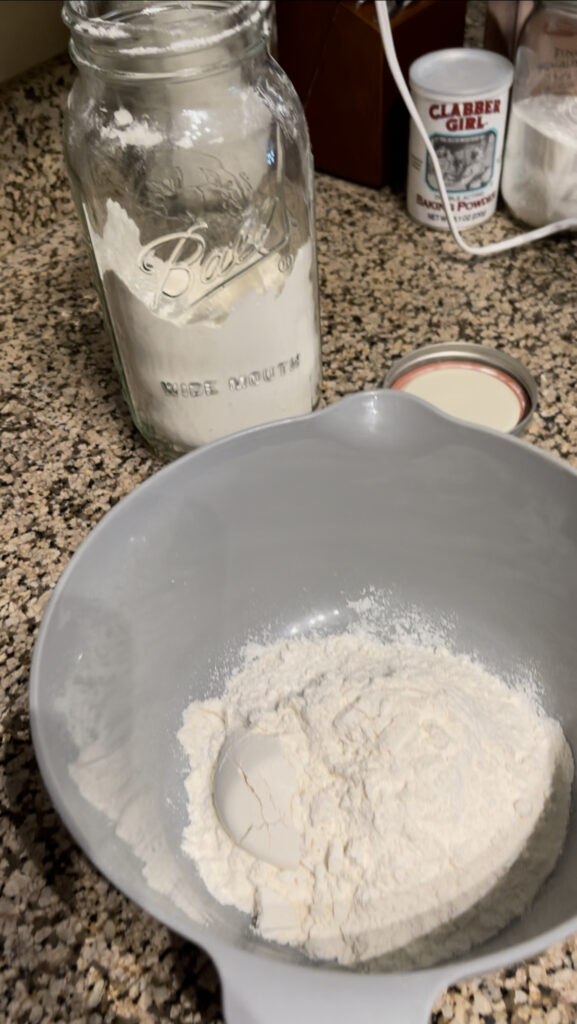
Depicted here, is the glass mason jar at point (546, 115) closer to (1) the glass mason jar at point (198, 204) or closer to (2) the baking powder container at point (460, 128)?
(2) the baking powder container at point (460, 128)

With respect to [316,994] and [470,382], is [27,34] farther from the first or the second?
[316,994]

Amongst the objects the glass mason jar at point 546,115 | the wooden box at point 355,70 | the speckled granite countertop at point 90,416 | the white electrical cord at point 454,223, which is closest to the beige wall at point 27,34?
the speckled granite countertop at point 90,416

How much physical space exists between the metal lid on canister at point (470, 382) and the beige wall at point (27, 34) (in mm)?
489

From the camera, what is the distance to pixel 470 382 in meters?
0.70

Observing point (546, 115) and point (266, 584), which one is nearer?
point (266, 584)

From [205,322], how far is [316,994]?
1.24 feet

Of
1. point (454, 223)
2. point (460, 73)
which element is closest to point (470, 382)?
point (454, 223)

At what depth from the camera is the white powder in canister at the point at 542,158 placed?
0.74 m

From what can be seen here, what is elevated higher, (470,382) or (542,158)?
(542,158)

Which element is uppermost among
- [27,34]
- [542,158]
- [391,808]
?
[27,34]

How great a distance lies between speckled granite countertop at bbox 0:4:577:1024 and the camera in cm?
41

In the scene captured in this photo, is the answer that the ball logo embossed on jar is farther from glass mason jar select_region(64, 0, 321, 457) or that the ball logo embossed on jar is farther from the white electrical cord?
the white electrical cord

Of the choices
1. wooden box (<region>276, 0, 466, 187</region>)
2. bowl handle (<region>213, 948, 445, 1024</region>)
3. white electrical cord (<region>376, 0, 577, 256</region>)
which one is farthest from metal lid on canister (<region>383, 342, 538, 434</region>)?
bowl handle (<region>213, 948, 445, 1024</region>)

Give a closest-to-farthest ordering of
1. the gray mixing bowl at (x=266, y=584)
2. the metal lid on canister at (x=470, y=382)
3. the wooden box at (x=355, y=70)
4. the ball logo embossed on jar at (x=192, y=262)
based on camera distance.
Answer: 1. the gray mixing bowl at (x=266, y=584)
2. the ball logo embossed on jar at (x=192, y=262)
3. the metal lid on canister at (x=470, y=382)
4. the wooden box at (x=355, y=70)
